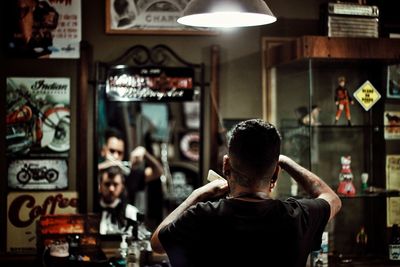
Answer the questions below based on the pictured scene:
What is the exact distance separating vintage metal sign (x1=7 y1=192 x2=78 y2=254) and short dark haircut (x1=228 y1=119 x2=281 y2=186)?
7.89 feet

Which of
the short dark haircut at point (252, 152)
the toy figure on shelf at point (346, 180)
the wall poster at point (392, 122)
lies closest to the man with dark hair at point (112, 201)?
the toy figure on shelf at point (346, 180)

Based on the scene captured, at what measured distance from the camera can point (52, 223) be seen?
438 cm

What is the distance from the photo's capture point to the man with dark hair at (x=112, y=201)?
15.4ft

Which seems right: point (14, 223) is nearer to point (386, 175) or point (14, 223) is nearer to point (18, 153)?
point (18, 153)

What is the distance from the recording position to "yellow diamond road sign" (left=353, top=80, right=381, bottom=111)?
185 inches

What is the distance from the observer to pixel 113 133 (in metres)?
4.68

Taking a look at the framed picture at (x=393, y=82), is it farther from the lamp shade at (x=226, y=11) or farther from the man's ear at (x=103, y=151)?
the man's ear at (x=103, y=151)

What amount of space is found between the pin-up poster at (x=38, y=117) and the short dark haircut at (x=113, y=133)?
0.85 ft

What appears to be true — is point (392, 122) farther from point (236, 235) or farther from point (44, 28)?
point (236, 235)

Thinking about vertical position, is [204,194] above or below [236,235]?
above

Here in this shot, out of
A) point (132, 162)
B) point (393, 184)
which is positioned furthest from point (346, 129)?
point (132, 162)

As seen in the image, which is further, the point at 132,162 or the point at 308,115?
the point at 132,162

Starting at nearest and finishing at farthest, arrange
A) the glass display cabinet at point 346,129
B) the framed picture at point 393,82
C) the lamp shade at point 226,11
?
the lamp shade at point 226,11, the glass display cabinet at point 346,129, the framed picture at point 393,82

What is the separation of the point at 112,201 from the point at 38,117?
76 cm
